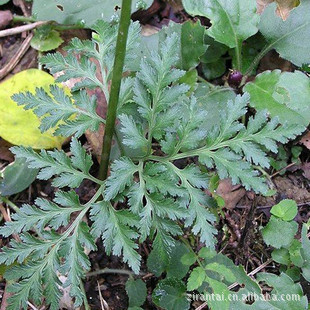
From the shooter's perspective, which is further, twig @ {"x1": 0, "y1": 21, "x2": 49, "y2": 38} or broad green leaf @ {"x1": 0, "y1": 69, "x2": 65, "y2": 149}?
twig @ {"x1": 0, "y1": 21, "x2": 49, "y2": 38}

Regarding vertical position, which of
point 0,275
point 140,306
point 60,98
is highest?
point 60,98

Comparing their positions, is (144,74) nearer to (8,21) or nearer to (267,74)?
(267,74)

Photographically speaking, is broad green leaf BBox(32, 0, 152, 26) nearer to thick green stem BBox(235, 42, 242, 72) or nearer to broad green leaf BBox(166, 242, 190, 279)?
thick green stem BBox(235, 42, 242, 72)

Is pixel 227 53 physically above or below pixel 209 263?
above

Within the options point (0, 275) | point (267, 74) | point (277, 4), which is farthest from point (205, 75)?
point (0, 275)

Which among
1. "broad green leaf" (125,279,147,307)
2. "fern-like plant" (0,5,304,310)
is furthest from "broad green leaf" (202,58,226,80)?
"broad green leaf" (125,279,147,307)

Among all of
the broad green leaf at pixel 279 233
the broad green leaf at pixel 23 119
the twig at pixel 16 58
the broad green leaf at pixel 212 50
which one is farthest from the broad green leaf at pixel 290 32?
the twig at pixel 16 58

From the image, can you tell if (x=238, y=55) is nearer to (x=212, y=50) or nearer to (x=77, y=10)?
(x=212, y=50)
